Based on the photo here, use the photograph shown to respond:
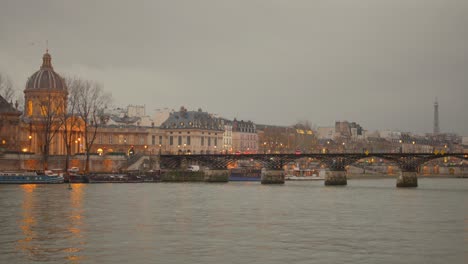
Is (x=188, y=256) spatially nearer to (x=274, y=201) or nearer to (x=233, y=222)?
(x=233, y=222)

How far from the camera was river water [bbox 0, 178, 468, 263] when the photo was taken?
35031 mm

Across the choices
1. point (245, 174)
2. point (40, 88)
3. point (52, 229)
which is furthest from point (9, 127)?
point (52, 229)

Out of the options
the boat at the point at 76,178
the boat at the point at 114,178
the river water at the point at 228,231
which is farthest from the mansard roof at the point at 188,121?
the river water at the point at 228,231

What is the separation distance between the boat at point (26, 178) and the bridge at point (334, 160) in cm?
2517

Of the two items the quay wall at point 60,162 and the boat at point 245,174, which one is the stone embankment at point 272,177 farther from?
the quay wall at point 60,162

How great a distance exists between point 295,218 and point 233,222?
521 cm

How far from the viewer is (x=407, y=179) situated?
104938 mm

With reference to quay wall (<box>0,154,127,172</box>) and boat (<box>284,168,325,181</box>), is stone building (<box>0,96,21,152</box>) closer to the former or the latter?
quay wall (<box>0,154,127,172</box>)

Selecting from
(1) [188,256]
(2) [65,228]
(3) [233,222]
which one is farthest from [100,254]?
(3) [233,222]

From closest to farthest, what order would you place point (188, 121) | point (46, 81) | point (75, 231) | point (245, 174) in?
1. point (75, 231)
2. point (245, 174)
3. point (46, 81)
4. point (188, 121)

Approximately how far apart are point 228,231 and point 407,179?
65.3m

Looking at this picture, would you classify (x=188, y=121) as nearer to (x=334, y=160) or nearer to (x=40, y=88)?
(x=40, y=88)

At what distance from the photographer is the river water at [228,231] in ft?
115

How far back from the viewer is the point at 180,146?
568 feet
